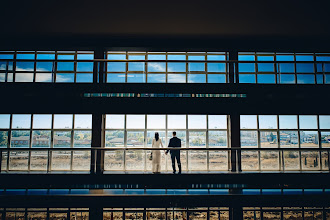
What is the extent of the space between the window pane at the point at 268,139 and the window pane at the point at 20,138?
34.5 ft

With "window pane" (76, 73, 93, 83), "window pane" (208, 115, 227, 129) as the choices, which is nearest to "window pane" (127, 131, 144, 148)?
"window pane" (76, 73, 93, 83)

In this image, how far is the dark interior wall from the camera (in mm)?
4781

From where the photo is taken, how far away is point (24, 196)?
6.59 meters

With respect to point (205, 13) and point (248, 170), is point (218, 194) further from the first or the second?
point (205, 13)

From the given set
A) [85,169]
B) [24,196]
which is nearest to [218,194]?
[85,169]

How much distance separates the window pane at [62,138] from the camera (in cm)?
1038

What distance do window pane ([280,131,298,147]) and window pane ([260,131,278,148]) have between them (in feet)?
1.07

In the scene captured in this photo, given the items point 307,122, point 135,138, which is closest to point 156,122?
point 135,138

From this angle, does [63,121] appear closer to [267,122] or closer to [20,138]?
[20,138]

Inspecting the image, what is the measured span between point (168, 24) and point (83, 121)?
6519mm

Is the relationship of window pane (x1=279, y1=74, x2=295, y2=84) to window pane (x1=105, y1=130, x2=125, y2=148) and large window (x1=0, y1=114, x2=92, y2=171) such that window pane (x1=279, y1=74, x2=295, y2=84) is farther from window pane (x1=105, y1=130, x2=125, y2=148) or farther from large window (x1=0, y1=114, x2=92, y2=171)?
large window (x1=0, y1=114, x2=92, y2=171)

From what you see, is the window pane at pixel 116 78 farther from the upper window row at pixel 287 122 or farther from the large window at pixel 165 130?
the upper window row at pixel 287 122

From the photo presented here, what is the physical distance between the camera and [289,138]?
417 inches

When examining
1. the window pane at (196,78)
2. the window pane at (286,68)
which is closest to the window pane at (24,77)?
the window pane at (196,78)
